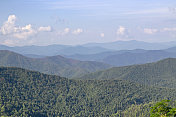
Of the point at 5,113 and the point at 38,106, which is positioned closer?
the point at 5,113

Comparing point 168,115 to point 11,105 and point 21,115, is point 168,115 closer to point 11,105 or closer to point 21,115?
point 21,115

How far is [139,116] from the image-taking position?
186 m

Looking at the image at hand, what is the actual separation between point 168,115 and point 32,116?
133m

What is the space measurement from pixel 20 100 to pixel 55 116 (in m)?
31.1

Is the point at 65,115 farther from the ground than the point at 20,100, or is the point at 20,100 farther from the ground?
the point at 20,100

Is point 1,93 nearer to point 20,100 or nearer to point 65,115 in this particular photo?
point 20,100

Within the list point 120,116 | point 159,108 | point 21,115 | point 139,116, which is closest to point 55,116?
point 21,115

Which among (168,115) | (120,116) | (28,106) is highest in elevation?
(168,115)

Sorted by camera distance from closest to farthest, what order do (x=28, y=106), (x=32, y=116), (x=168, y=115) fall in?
(x=168, y=115) < (x=32, y=116) < (x=28, y=106)

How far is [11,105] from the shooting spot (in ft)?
559

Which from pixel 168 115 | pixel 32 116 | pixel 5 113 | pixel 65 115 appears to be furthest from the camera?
pixel 65 115

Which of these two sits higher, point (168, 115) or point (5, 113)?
point (168, 115)

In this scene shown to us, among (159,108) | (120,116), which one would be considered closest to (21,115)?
(120,116)

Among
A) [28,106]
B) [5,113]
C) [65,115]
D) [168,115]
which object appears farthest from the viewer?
[65,115]
